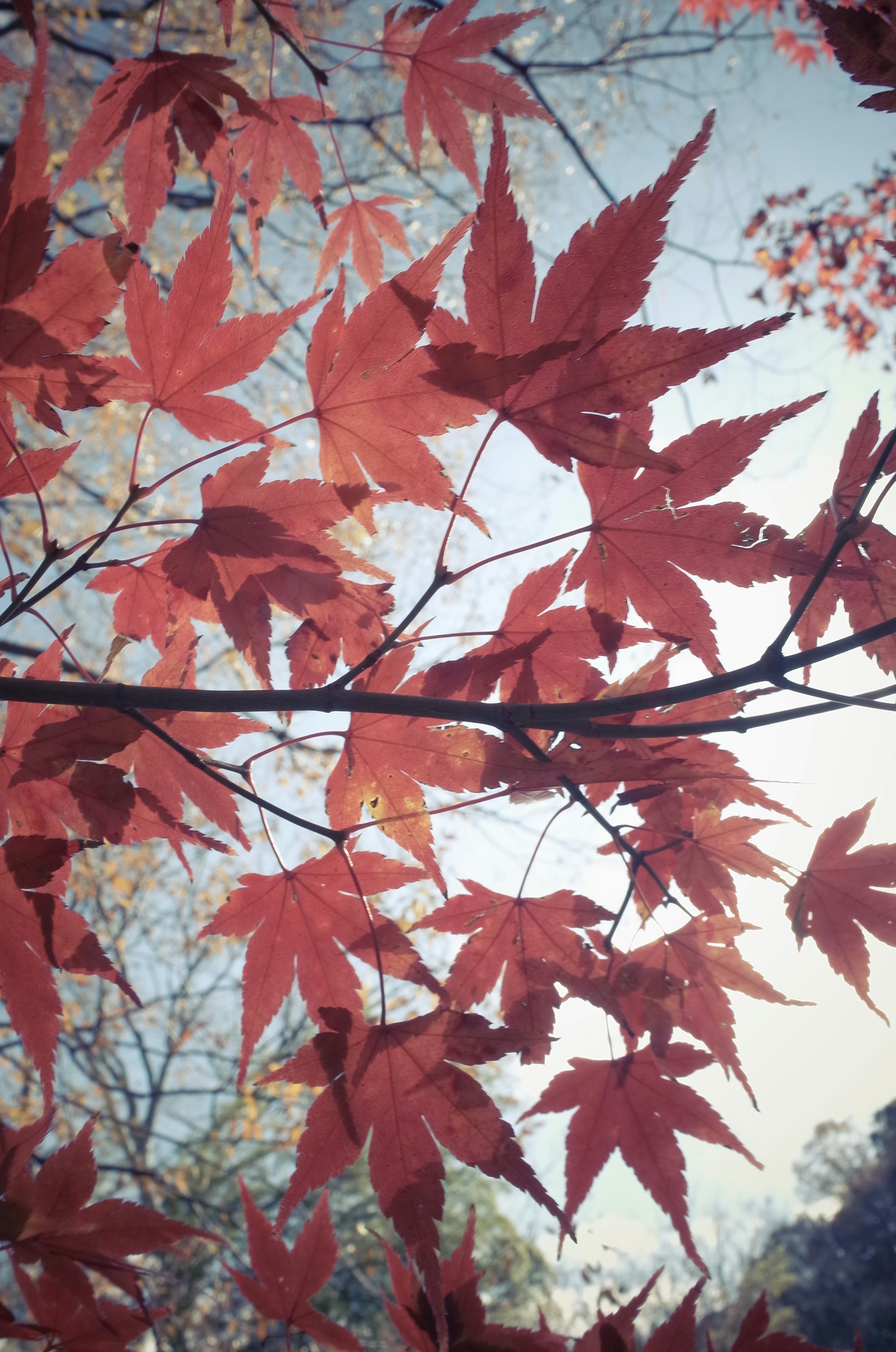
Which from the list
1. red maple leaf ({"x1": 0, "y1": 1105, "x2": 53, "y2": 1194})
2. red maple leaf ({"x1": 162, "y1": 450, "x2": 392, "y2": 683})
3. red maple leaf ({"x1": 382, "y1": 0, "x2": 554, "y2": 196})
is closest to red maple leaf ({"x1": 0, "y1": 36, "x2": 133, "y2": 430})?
red maple leaf ({"x1": 162, "y1": 450, "x2": 392, "y2": 683})

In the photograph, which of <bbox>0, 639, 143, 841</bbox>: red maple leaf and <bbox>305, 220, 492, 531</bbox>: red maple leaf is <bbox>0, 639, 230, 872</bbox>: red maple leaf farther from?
<bbox>305, 220, 492, 531</bbox>: red maple leaf

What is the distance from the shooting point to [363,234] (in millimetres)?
1696

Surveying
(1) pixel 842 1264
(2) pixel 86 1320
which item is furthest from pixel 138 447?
Result: (1) pixel 842 1264

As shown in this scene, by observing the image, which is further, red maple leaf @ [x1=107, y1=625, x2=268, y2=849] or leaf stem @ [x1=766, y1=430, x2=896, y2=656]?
red maple leaf @ [x1=107, y1=625, x2=268, y2=849]

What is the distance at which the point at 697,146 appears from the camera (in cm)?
60

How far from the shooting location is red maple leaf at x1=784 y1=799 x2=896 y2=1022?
→ 1077 millimetres

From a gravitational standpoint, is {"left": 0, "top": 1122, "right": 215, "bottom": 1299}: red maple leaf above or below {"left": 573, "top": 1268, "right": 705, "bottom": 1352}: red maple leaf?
above

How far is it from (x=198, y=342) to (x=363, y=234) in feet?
3.59

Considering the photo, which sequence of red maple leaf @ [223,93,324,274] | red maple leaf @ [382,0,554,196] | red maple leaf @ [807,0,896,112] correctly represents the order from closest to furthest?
red maple leaf @ [807,0,896,112] → red maple leaf @ [382,0,554,196] → red maple leaf @ [223,93,324,274]

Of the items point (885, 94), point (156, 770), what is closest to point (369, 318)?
point (885, 94)

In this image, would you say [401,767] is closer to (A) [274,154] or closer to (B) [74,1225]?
(B) [74,1225]

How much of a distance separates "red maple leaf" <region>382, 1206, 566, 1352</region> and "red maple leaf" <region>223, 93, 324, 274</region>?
1809 mm

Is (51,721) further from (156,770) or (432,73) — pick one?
(432,73)

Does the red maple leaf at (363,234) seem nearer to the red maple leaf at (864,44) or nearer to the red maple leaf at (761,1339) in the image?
the red maple leaf at (864,44)
